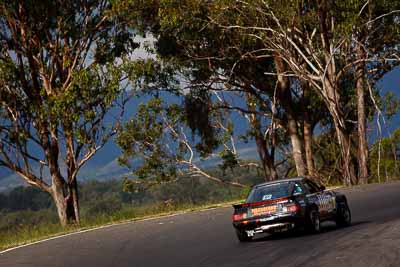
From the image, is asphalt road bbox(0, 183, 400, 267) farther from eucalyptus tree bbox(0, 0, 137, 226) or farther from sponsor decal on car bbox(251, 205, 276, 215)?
eucalyptus tree bbox(0, 0, 137, 226)

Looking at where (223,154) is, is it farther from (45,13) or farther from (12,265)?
(12,265)

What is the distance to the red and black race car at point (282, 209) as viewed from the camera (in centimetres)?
1791

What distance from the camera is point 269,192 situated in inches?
736

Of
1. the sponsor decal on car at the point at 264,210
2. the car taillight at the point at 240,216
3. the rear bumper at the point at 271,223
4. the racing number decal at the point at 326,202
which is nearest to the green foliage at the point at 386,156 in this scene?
the racing number decal at the point at 326,202

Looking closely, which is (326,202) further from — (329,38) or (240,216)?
(329,38)

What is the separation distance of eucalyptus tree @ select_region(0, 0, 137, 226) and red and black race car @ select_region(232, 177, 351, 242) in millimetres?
24651

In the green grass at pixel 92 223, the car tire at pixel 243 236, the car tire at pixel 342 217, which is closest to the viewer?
the car tire at pixel 243 236

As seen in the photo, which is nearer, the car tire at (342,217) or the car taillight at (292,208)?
the car taillight at (292,208)

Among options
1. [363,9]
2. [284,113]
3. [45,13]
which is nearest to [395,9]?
[363,9]

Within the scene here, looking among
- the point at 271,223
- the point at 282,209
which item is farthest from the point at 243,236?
the point at 282,209

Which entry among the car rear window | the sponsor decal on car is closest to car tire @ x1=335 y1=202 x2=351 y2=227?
the car rear window

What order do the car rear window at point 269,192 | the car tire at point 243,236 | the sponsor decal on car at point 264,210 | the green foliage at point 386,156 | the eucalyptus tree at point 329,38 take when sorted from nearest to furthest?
the sponsor decal on car at point 264,210 → the car tire at point 243,236 → the car rear window at point 269,192 → the eucalyptus tree at point 329,38 → the green foliage at point 386,156

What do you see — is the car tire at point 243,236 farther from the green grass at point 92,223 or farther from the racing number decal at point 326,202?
the green grass at point 92,223

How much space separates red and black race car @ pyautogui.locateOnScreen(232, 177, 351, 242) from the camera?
17906mm
